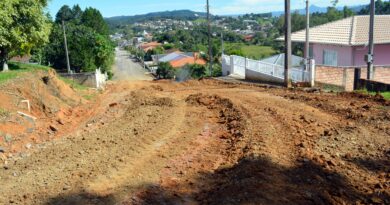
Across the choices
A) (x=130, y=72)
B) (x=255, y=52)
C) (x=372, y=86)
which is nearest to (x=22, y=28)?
(x=372, y=86)

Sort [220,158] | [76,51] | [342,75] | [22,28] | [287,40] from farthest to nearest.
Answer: [76,51] < [287,40] < [22,28] < [342,75] < [220,158]

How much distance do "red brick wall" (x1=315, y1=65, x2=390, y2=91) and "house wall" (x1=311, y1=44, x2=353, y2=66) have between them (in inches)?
193

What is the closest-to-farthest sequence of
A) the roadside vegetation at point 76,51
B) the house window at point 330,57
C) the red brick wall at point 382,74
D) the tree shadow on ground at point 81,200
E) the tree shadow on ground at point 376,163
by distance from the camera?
1. the tree shadow on ground at point 81,200
2. the tree shadow on ground at point 376,163
3. the red brick wall at point 382,74
4. the house window at point 330,57
5. the roadside vegetation at point 76,51

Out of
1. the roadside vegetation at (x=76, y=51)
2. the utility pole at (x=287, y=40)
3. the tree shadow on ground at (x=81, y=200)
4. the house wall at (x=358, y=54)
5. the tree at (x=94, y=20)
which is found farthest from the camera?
the tree at (x=94, y=20)

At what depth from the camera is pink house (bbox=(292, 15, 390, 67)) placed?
2336cm

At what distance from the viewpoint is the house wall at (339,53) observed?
23.5 meters

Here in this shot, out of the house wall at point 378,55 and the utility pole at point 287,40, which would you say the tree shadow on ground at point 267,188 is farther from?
the house wall at point 378,55

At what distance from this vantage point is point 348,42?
2320 cm

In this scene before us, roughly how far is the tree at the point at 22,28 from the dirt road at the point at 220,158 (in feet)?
19.9

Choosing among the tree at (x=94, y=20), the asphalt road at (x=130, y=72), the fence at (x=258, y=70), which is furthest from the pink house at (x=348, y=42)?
the tree at (x=94, y=20)

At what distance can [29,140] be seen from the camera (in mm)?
11453

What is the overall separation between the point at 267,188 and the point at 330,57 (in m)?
20.1

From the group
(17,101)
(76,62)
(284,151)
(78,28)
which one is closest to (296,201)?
(284,151)

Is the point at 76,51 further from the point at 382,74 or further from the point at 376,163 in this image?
the point at 376,163
